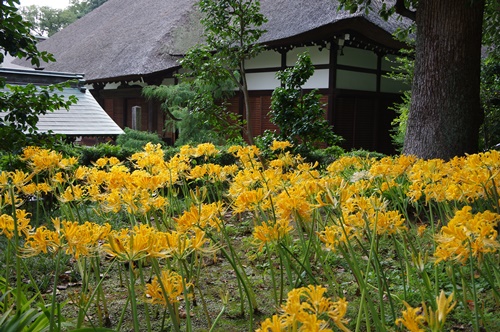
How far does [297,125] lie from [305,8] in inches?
186

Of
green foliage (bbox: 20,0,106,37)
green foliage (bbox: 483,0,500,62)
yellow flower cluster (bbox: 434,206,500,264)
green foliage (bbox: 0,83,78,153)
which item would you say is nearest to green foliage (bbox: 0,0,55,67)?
green foliage (bbox: 0,83,78,153)

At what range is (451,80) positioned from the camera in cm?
502

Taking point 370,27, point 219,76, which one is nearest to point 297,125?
point 219,76

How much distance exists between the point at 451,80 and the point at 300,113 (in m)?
2.86

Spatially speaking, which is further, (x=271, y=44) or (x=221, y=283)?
(x=271, y=44)

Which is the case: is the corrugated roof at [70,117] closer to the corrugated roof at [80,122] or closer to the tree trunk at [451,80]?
the corrugated roof at [80,122]

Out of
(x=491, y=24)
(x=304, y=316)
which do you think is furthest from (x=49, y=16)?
(x=304, y=316)

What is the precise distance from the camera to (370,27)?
10039 mm

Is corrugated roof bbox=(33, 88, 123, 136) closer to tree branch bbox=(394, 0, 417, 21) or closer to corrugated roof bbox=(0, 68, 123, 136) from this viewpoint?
corrugated roof bbox=(0, 68, 123, 136)

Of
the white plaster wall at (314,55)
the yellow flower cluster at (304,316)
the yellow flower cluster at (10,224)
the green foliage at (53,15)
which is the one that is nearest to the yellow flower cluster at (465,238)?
the yellow flower cluster at (304,316)

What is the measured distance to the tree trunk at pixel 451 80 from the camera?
501 centimetres

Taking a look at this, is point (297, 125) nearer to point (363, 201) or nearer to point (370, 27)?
point (370, 27)

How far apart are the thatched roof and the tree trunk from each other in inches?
125

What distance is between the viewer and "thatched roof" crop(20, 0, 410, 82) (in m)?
10.2
